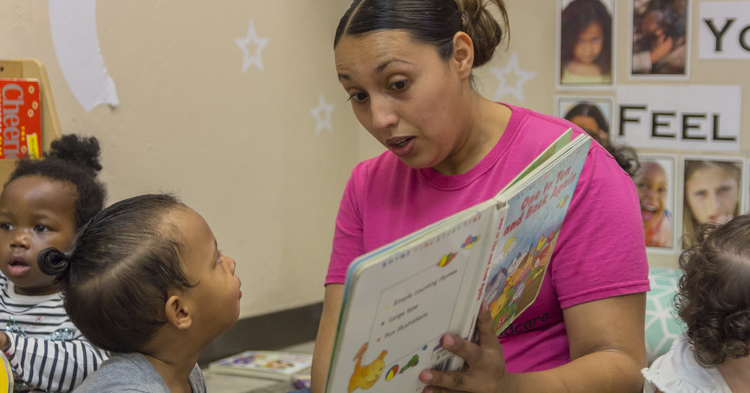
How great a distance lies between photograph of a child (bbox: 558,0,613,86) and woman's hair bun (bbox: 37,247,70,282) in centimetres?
216

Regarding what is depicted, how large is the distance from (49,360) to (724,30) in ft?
7.58

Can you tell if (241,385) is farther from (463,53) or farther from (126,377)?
(463,53)

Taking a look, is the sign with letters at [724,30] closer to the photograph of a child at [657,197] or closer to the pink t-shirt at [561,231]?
the photograph of a child at [657,197]

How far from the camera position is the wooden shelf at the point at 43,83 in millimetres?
1978

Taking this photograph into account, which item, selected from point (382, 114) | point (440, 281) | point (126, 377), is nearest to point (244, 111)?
point (382, 114)

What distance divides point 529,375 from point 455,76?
0.51 m

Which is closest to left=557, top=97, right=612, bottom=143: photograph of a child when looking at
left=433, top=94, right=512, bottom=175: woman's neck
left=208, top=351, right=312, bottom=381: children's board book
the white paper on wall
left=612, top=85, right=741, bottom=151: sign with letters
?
left=612, top=85, right=741, bottom=151: sign with letters

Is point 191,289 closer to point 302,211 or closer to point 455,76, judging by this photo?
point 455,76

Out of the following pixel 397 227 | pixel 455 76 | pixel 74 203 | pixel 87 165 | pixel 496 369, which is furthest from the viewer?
pixel 87 165

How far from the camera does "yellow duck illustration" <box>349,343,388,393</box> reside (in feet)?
2.88

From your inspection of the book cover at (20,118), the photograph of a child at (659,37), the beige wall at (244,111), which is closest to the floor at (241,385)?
the beige wall at (244,111)

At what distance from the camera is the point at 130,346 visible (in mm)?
1196

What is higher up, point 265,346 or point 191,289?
point 191,289

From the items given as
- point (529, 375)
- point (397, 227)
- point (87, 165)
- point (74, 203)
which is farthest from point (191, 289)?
point (87, 165)
